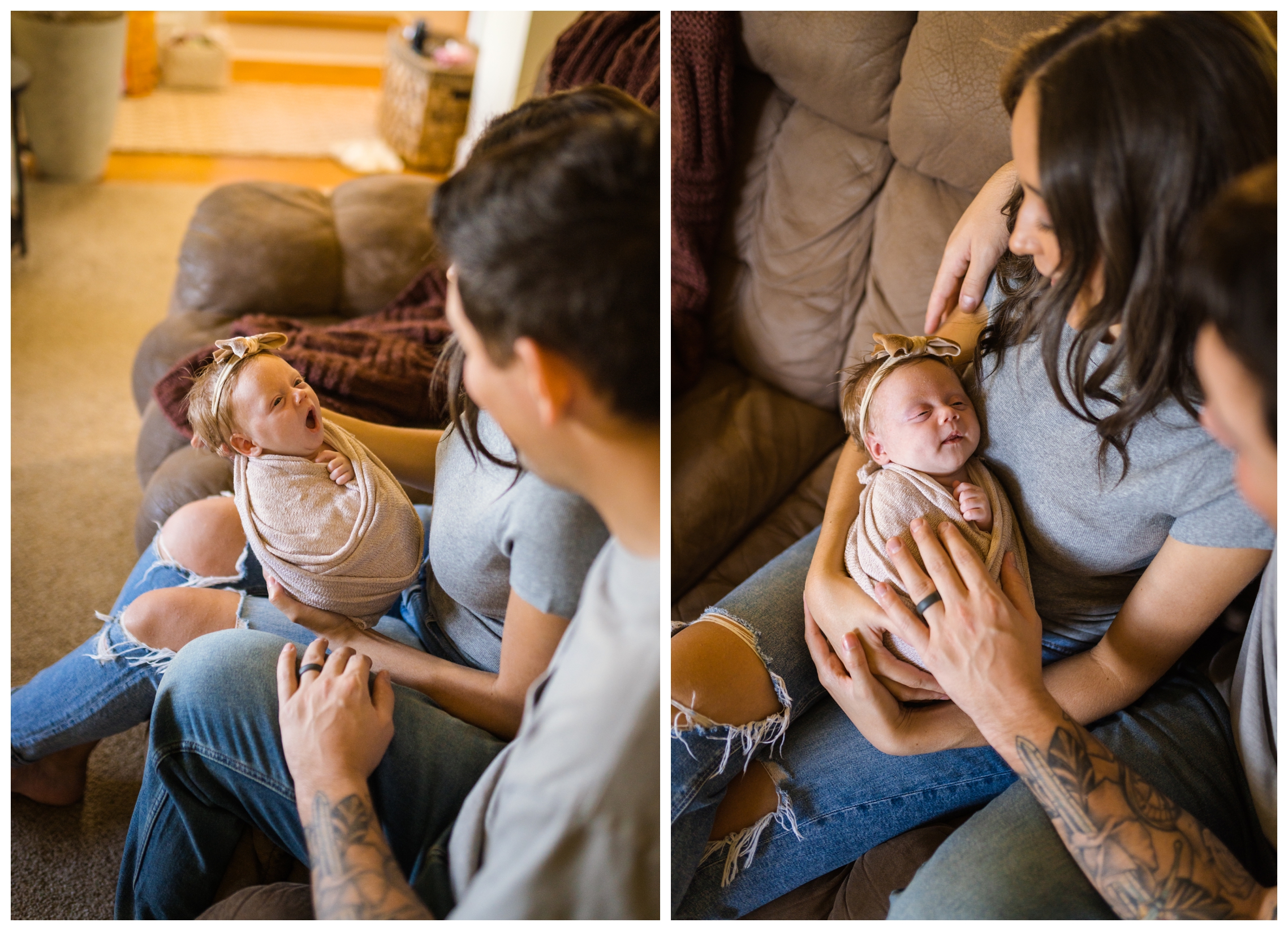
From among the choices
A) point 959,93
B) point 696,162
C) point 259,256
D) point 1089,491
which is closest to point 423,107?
→ point 259,256

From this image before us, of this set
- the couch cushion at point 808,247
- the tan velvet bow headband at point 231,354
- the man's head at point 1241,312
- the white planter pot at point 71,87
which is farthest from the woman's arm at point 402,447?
the white planter pot at point 71,87

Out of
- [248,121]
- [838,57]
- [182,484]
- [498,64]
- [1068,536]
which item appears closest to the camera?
[1068,536]

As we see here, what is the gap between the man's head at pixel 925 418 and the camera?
90 centimetres

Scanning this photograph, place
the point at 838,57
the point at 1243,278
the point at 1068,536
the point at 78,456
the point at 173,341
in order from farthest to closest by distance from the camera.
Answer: the point at 78,456
the point at 173,341
the point at 838,57
the point at 1068,536
the point at 1243,278

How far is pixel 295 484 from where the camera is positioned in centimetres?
81

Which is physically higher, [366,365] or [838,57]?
[838,57]

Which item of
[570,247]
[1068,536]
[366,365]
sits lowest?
[366,365]

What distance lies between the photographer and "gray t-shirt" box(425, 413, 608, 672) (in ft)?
2.26

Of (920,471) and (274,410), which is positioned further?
(920,471)

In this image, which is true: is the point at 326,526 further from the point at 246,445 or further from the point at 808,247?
the point at 808,247

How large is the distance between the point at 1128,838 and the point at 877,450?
0.41 m

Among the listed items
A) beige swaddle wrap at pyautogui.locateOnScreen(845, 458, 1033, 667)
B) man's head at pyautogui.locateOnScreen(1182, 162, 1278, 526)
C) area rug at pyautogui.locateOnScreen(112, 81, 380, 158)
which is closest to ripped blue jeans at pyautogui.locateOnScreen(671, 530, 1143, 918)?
beige swaddle wrap at pyautogui.locateOnScreen(845, 458, 1033, 667)

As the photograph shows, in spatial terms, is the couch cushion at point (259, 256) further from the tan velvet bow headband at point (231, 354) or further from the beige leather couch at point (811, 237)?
the tan velvet bow headband at point (231, 354)

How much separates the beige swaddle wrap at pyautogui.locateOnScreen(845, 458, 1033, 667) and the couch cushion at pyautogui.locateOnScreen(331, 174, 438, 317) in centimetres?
113
